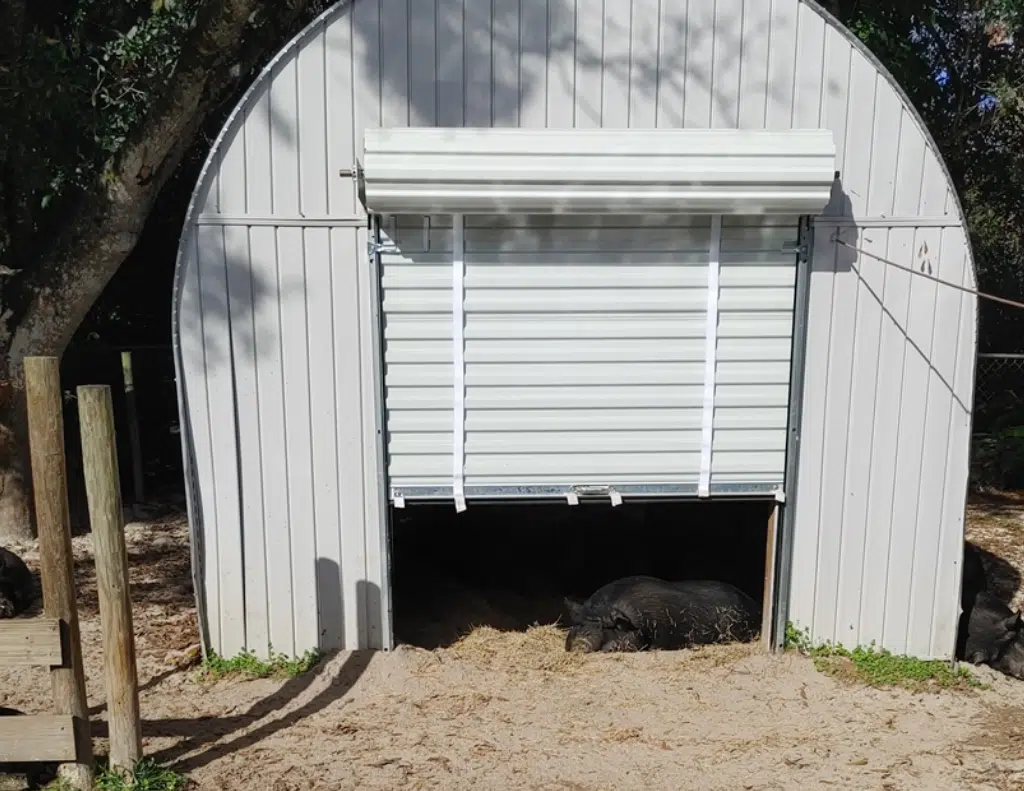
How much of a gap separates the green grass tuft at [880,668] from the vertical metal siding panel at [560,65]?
354 centimetres

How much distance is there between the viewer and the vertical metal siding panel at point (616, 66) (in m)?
5.23

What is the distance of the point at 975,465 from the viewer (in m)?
11.5

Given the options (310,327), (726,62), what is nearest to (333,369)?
(310,327)

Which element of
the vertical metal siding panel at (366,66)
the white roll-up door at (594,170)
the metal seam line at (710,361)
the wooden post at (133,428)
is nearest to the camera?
the white roll-up door at (594,170)

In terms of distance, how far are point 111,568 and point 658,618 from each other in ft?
11.4

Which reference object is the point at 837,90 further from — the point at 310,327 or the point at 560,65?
the point at 310,327

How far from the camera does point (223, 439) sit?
215 inches

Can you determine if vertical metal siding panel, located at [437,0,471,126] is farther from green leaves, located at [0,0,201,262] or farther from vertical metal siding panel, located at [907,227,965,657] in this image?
green leaves, located at [0,0,201,262]

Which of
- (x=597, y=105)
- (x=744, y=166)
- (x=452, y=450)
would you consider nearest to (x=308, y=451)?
(x=452, y=450)

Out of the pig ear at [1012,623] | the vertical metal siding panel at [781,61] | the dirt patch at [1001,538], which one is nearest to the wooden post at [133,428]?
the vertical metal siding panel at [781,61]

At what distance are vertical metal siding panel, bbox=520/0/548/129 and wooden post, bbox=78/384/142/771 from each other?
2795mm

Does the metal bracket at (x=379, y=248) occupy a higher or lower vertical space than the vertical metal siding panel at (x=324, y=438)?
higher

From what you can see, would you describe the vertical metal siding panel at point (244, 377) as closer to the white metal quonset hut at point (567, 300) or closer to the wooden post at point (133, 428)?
the white metal quonset hut at point (567, 300)

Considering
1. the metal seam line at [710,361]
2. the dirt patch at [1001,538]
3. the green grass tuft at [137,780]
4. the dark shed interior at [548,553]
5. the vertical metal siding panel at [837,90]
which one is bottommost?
the dirt patch at [1001,538]
